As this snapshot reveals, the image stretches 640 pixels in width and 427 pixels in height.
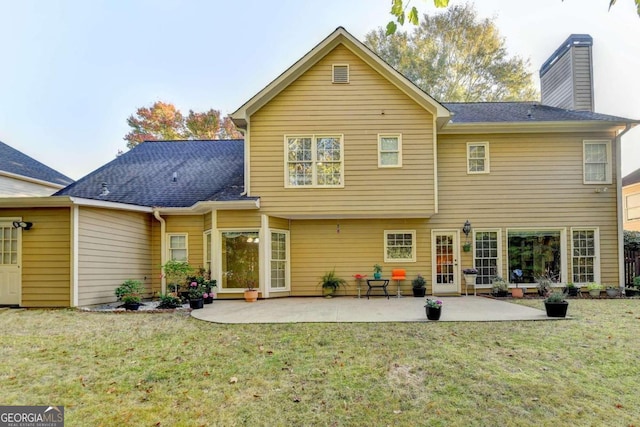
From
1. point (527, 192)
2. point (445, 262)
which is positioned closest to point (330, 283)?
point (445, 262)

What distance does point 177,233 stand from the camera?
1062 cm

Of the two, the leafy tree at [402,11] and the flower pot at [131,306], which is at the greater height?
the leafy tree at [402,11]

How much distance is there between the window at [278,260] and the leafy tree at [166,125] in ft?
53.2

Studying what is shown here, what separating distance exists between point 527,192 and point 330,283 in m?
6.87

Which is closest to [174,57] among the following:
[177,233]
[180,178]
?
[180,178]

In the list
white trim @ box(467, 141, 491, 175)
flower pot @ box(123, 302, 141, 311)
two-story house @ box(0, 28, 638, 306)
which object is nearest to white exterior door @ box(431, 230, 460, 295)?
two-story house @ box(0, 28, 638, 306)

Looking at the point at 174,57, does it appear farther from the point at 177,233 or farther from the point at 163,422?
the point at 163,422

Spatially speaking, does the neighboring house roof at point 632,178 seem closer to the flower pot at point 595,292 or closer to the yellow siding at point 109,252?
the flower pot at point 595,292

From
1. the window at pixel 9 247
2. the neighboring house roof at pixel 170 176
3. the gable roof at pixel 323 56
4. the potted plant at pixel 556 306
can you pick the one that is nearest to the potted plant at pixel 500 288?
the potted plant at pixel 556 306

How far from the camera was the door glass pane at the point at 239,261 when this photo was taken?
9.73m

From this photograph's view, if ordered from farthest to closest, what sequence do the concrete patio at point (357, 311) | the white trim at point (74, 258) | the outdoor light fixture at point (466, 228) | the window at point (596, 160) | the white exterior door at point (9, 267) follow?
the window at point (596, 160) < the outdoor light fixture at point (466, 228) < the white exterior door at point (9, 267) < the white trim at point (74, 258) < the concrete patio at point (357, 311)

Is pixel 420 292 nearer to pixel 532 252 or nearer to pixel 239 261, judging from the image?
pixel 532 252

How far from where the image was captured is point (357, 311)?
24.9 feet

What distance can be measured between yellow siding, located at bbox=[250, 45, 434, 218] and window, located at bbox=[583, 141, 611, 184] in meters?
5.32
